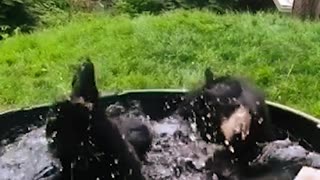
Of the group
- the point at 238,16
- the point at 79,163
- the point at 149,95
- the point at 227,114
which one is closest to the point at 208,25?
the point at 238,16

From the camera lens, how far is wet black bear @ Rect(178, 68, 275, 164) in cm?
357

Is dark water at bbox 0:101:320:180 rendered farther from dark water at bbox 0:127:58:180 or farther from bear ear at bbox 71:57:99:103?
bear ear at bbox 71:57:99:103

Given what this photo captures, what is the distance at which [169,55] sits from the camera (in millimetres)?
5996

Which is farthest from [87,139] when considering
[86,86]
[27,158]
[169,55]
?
[169,55]

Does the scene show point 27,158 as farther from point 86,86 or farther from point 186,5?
point 186,5

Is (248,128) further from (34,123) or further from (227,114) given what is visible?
(34,123)

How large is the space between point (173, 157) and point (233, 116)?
0.34 meters

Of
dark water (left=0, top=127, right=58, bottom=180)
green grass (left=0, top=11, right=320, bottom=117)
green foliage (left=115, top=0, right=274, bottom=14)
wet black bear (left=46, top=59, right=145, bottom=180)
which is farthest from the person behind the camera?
green foliage (left=115, top=0, right=274, bottom=14)

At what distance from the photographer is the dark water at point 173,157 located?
3416 millimetres

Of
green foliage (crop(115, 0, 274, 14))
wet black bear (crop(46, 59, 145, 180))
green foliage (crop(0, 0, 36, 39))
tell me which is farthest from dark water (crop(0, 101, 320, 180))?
green foliage (crop(115, 0, 274, 14))

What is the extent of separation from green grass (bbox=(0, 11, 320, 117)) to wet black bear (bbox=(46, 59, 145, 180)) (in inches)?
70.8

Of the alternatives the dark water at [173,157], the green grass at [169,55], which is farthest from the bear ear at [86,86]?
the green grass at [169,55]

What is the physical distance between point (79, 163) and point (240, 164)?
71 centimetres

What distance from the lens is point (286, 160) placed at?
3412mm
